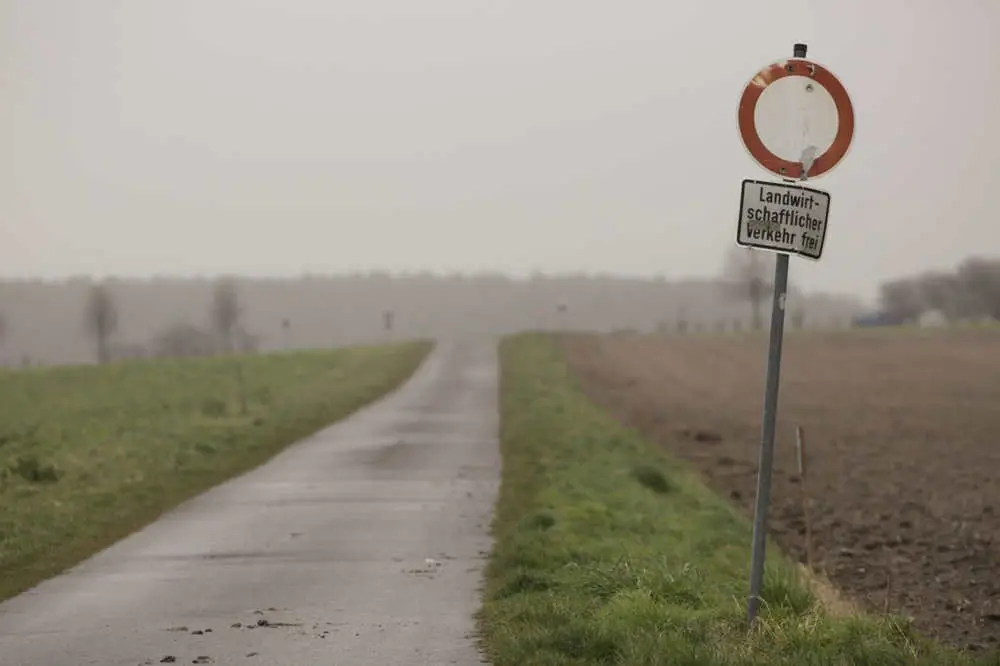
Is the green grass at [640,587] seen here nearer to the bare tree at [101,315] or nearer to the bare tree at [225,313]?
the bare tree at [101,315]

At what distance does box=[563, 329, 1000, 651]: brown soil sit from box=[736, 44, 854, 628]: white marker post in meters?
4.05

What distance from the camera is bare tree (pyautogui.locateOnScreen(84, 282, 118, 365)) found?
15275 centimetres

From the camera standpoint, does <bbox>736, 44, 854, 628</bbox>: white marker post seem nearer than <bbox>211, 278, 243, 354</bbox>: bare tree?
Yes

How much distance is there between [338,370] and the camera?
63031 mm

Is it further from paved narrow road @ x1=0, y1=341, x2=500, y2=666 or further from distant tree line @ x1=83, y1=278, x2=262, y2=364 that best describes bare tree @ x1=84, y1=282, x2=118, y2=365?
paved narrow road @ x1=0, y1=341, x2=500, y2=666

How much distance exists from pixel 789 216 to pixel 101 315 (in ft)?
505

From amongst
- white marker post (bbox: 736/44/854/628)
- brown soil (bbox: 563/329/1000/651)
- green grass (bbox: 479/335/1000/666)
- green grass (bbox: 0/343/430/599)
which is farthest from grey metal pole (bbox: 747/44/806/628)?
green grass (bbox: 0/343/430/599)

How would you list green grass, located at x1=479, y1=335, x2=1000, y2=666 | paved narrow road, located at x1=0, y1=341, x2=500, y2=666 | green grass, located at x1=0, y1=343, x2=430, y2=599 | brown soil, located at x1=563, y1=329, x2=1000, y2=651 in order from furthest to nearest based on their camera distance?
green grass, located at x1=0, y1=343, x2=430, y2=599
brown soil, located at x1=563, y1=329, x2=1000, y2=651
paved narrow road, located at x1=0, y1=341, x2=500, y2=666
green grass, located at x1=479, y1=335, x2=1000, y2=666

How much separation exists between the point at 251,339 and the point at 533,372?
11755 centimetres

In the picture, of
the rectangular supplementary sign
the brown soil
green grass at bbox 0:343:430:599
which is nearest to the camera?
the rectangular supplementary sign

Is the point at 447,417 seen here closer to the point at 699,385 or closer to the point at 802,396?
A: the point at 802,396

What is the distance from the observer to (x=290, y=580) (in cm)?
1152

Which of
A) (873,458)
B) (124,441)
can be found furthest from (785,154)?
(124,441)

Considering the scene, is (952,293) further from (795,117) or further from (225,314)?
(795,117)
